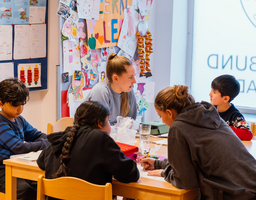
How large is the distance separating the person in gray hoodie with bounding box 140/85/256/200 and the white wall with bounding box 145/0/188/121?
8.81 feet

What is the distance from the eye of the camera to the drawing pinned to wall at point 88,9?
106 inches

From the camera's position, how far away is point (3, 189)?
5.60 feet

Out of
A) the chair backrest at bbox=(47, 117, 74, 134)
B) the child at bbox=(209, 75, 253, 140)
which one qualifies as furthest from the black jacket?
the child at bbox=(209, 75, 253, 140)

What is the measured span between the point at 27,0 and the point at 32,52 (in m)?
0.41

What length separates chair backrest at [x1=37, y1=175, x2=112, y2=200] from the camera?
46.1 inches

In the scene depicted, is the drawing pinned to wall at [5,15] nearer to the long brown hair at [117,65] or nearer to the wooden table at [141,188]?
the long brown hair at [117,65]

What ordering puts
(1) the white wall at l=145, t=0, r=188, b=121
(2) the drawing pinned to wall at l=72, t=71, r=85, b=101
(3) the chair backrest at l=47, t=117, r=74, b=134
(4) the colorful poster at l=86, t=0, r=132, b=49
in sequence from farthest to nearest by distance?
1. (1) the white wall at l=145, t=0, r=188, b=121
2. (4) the colorful poster at l=86, t=0, r=132, b=49
3. (2) the drawing pinned to wall at l=72, t=71, r=85, b=101
4. (3) the chair backrest at l=47, t=117, r=74, b=134

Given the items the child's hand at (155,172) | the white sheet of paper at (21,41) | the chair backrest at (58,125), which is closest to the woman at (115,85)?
the chair backrest at (58,125)

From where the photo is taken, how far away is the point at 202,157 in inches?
50.4

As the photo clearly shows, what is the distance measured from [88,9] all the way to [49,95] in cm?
84

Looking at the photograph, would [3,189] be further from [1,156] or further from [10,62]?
[10,62]

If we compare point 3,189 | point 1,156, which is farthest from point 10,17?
point 3,189

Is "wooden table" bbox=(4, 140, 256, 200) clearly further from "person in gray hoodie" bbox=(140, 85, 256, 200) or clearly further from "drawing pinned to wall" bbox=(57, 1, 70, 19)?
"drawing pinned to wall" bbox=(57, 1, 70, 19)

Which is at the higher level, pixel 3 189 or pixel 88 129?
pixel 88 129
